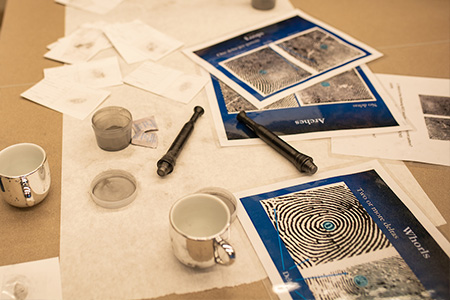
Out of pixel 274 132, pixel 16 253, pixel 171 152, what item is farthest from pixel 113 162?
pixel 274 132

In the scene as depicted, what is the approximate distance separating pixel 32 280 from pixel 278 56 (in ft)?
2.55

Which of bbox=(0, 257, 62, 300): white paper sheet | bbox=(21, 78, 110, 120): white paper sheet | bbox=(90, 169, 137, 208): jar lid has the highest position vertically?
bbox=(90, 169, 137, 208): jar lid

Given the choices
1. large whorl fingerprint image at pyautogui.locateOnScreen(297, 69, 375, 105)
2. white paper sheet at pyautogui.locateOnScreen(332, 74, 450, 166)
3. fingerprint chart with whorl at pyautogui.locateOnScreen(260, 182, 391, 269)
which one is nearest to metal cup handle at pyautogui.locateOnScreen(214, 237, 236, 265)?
fingerprint chart with whorl at pyautogui.locateOnScreen(260, 182, 391, 269)

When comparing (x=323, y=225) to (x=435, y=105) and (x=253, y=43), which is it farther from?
(x=253, y=43)

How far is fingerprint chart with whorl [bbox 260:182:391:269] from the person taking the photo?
2.12 ft

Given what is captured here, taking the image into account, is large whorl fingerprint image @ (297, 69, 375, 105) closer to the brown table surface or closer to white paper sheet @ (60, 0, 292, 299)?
the brown table surface

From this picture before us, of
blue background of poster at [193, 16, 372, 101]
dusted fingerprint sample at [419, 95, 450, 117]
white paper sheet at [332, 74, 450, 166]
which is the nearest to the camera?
white paper sheet at [332, 74, 450, 166]

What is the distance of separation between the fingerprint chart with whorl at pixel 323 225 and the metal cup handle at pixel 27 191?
1.28ft

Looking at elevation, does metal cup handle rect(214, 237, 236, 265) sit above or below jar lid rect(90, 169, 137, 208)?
above

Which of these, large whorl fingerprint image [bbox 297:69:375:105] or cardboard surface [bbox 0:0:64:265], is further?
large whorl fingerprint image [bbox 297:69:375:105]

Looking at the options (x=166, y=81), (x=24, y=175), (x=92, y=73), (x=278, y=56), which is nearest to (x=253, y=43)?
(x=278, y=56)

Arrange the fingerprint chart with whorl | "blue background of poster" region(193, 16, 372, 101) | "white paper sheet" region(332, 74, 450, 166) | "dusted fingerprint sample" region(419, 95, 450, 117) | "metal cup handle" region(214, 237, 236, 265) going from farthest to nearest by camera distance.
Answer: "blue background of poster" region(193, 16, 372, 101), "dusted fingerprint sample" region(419, 95, 450, 117), "white paper sheet" region(332, 74, 450, 166), the fingerprint chart with whorl, "metal cup handle" region(214, 237, 236, 265)

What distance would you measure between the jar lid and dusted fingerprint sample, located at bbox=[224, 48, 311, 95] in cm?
39

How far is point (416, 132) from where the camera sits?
0.88m
